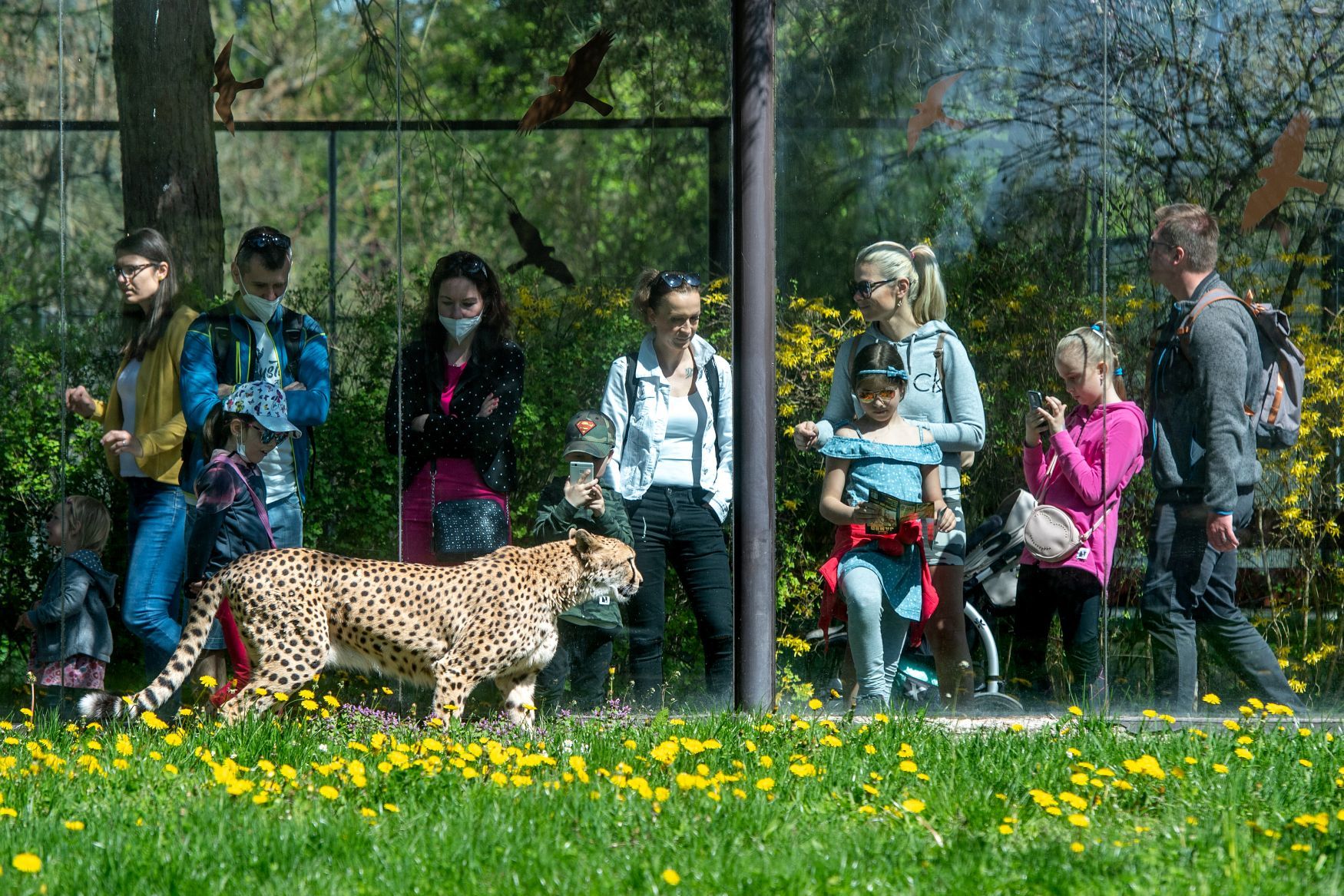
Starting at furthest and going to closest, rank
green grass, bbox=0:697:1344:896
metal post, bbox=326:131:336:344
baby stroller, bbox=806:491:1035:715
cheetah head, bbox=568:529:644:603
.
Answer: metal post, bbox=326:131:336:344, baby stroller, bbox=806:491:1035:715, cheetah head, bbox=568:529:644:603, green grass, bbox=0:697:1344:896

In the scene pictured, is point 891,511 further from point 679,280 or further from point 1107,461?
point 679,280

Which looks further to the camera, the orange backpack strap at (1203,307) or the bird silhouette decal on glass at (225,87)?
the bird silhouette decal on glass at (225,87)

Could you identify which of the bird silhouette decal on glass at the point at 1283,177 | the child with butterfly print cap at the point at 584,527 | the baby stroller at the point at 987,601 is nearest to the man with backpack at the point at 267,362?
the child with butterfly print cap at the point at 584,527

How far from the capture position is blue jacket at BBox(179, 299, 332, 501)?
6223mm

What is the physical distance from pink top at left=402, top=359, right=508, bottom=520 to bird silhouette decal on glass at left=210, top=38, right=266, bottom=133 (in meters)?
1.46

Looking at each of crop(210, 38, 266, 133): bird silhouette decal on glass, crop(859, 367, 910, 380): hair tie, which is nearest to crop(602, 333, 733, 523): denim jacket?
crop(859, 367, 910, 380): hair tie

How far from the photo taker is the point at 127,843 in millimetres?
3889

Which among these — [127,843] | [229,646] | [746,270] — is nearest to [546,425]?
[746,270]

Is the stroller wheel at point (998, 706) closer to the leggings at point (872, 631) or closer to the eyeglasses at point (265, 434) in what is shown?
the leggings at point (872, 631)

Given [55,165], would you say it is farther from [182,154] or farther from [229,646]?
[229,646]

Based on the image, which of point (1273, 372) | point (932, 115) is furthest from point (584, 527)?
point (1273, 372)

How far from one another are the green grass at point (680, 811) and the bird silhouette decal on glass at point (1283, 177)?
2.36 metres

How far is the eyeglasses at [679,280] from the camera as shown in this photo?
632 cm

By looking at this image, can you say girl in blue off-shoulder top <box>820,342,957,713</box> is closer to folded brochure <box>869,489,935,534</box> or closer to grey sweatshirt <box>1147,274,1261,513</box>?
folded brochure <box>869,489,935,534</box>
